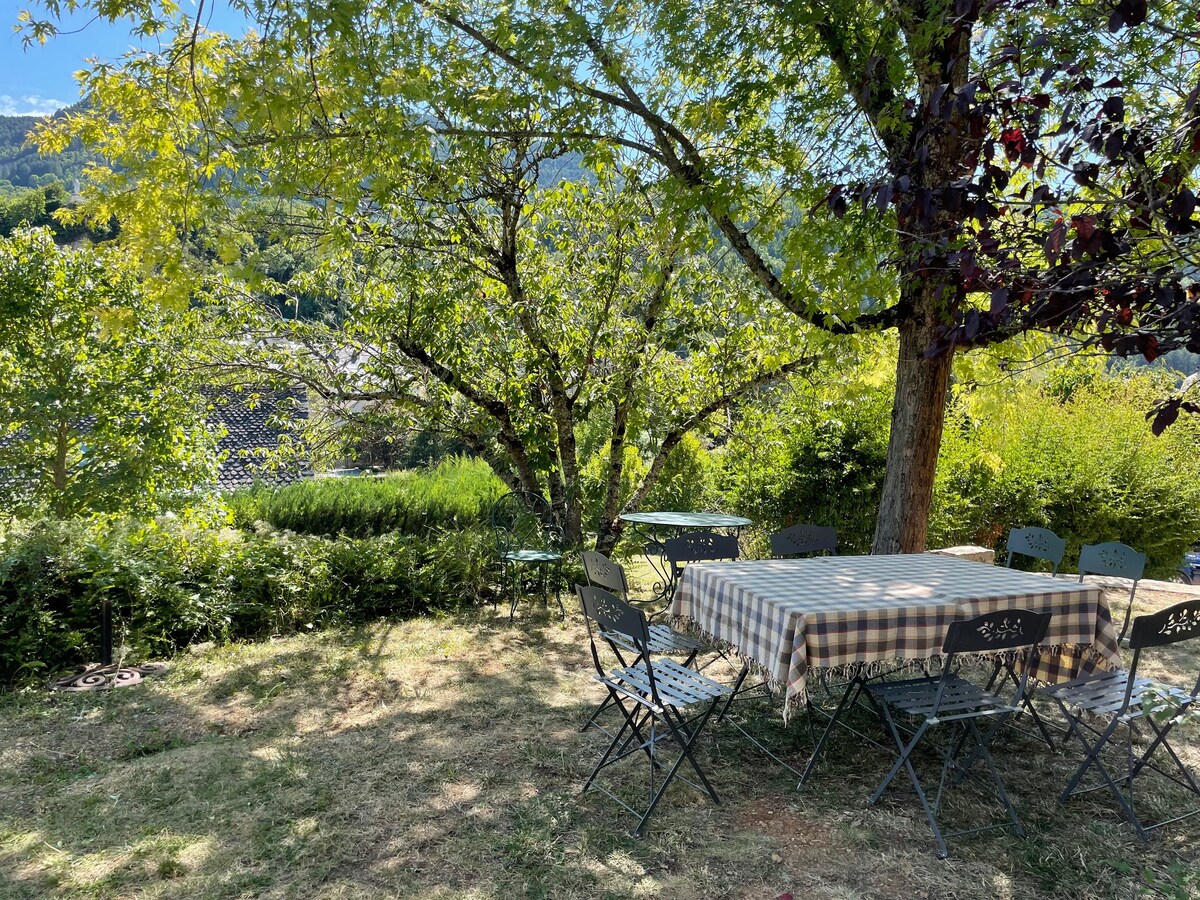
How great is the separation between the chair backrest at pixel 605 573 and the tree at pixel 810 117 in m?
2.05

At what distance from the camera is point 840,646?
3314 millimetres

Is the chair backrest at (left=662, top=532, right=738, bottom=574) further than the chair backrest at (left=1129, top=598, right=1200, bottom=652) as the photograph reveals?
Yes

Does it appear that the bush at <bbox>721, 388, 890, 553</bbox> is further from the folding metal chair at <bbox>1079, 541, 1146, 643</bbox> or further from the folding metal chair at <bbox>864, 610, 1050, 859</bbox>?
the folding metal chair at <bbox>864, 610, 1050, 859</bbox>

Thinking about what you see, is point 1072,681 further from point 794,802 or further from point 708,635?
point 708,635

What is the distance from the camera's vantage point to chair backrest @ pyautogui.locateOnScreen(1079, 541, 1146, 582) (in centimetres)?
504

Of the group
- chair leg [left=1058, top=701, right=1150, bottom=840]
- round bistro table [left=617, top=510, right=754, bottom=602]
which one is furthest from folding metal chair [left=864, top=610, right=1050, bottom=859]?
round bistro table [left=617, top=510, right=754, bottom=602]

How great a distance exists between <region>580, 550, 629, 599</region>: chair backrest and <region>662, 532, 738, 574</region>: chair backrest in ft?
2.29

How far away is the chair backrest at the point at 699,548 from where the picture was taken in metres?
5.48

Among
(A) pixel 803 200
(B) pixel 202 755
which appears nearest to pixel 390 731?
(B) pixel 202 755

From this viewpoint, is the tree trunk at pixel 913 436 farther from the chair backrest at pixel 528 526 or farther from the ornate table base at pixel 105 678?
the ornate table base at pixel 105 678

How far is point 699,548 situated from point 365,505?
27.7 ft

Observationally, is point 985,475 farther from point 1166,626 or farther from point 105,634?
point 105,634

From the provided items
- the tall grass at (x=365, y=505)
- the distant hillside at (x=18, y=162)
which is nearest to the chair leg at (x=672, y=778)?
the tall grass at (x=365, y=505)

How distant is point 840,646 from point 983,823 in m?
0.97
